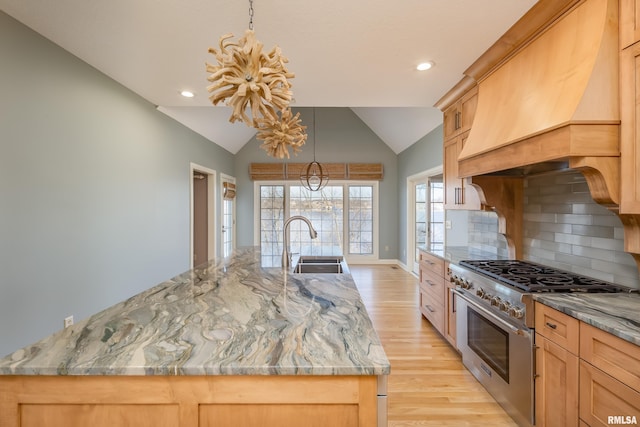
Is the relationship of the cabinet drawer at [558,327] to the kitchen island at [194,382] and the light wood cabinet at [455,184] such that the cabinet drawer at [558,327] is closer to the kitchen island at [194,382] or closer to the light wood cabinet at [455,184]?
the kitchen island at [194,382]

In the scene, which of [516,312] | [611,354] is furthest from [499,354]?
[611,354]

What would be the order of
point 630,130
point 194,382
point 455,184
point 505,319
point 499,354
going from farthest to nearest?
point 455,184 → point 499,354 → point 505,319 → point 630,130 → point 194,382

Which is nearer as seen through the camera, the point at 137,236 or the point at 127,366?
the point at 127,366

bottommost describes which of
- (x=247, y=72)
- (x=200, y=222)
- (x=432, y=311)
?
(x=432, y=311)

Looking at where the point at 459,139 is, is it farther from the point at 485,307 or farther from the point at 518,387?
the point at 518,387

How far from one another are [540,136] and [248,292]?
69.0 inches

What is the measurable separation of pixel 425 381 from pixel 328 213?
15.9ft

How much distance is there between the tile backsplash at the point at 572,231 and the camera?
175 cm

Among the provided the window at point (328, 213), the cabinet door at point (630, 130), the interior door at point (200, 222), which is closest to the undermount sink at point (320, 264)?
the cabinet door at point (630, 130)

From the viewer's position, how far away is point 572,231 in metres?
2.07

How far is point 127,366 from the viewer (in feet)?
2.80

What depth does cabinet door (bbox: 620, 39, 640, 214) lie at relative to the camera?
134 centimetres

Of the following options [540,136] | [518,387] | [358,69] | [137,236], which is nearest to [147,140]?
[137,236]

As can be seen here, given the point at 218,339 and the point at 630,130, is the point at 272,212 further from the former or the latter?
the point at 630,130
